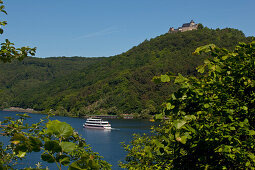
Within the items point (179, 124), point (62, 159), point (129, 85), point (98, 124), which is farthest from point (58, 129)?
point (129, 85)

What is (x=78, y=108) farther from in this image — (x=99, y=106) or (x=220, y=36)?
(x=220, y=36)

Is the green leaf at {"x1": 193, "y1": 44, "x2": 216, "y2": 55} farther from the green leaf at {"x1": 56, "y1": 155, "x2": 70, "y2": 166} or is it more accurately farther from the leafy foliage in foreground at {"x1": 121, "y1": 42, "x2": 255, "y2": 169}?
the green leaf at {"x1": 56, "y1": 155, "x2": 70, "y2": 166}

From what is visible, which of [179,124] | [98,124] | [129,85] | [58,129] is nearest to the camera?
[58,129]

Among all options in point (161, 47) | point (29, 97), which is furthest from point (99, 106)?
point (161, 47)

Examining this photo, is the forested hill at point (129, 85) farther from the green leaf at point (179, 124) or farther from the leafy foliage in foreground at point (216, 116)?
the green leaf at point (179, 124)

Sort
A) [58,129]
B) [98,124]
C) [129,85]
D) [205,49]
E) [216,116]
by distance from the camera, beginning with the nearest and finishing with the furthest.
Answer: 1. [58,129]
2. [205,49]
3. [216,116]
4. [98,124]
5. [129,85]

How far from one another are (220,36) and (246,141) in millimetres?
191008

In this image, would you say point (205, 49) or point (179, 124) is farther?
point (205, 49)

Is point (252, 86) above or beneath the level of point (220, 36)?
beneath

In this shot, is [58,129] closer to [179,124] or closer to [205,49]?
[179,124]

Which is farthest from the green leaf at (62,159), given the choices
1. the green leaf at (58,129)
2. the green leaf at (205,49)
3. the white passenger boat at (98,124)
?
the white passenger boat at (98,124)

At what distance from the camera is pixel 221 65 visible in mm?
3648

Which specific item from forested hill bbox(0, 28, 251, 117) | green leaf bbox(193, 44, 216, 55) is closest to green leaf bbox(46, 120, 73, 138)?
green leaf bbox(193, 44, 216, 55)

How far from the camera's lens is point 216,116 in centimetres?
354
